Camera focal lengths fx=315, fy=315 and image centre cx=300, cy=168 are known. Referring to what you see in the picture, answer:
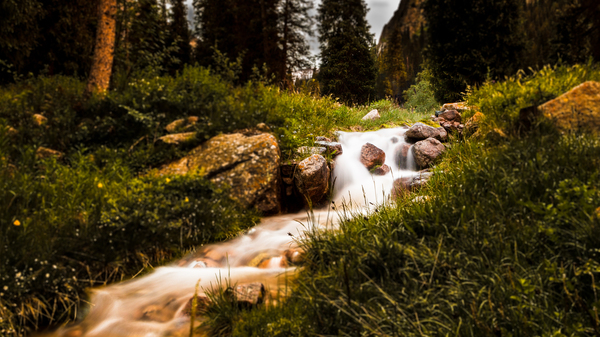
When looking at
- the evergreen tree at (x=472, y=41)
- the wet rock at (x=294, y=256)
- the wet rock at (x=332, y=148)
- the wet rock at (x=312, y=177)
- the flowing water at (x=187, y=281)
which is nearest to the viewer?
the flowing water at (x=187, y=281)

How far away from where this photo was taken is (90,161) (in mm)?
5047

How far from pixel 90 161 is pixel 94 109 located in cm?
A: 191

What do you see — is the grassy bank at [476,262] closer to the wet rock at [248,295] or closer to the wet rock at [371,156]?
the wet rock at [248,295]

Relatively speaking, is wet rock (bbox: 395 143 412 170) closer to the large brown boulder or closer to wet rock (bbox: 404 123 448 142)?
wet rock (bbox: 404 123 448 142)

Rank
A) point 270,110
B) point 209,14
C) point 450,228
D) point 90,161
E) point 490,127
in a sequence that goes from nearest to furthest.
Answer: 1. point 450,228
2. point 490,127
3. point 90,161
4. point 270,110
5. point 209,14

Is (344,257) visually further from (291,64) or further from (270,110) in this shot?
(291,64)

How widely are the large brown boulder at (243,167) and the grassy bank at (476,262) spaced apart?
7.90 feet

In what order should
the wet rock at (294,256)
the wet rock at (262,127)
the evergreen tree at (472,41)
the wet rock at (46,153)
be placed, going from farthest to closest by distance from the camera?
the evergreen tree at (472,41) → the wet rock at (262,127) → the wet rock at (46,153) → the wet rock at (294,256)

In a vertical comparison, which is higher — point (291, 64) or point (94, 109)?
point (291, 64)

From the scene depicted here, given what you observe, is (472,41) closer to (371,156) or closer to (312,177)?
(371,156)

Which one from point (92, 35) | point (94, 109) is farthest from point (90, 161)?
point (92, 35)

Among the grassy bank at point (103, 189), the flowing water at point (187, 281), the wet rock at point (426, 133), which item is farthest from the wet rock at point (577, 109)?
the grassy bank at point (103, 189)

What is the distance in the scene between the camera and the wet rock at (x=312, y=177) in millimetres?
5633

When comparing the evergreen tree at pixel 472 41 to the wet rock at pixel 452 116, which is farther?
the evergreen tree at pixel 472 41
